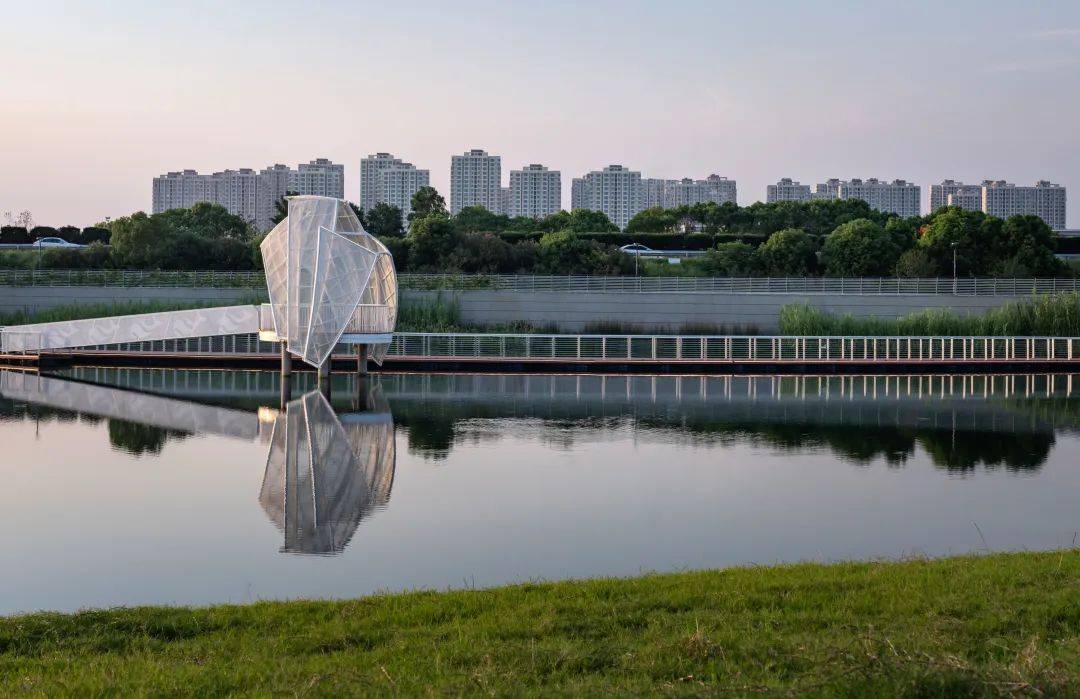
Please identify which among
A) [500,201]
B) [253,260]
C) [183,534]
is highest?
[500,201]

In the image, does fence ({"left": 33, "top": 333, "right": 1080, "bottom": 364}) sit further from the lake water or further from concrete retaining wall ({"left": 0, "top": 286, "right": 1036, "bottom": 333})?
A: concrete retaining wall ({"left": 0, "top": 286, "right": 1036, "bottom": 333})

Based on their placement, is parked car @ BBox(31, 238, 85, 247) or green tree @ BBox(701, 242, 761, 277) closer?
green tree @ BBox(701, 242, 761, 277)

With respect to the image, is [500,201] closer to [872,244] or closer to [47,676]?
[872,244]

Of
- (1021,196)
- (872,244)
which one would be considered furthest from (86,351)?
(1021,196)

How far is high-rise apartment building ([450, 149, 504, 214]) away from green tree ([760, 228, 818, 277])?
362 ft

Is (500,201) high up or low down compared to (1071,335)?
up

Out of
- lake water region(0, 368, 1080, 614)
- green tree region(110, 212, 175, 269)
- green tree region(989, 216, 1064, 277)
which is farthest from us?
green tree region(989, 216, 1064, 277)

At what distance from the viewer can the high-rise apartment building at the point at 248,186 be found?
17362cm

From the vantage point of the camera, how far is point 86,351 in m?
37.4

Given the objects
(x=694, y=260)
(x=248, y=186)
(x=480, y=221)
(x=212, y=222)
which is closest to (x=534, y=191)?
(x=248, y=186)

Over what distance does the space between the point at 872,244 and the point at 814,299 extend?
16551 mm

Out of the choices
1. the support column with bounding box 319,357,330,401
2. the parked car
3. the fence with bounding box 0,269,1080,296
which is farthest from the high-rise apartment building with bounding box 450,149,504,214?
the support column with bounding box 319,357,330,401

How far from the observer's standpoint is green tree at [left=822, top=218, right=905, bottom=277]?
2655 inches

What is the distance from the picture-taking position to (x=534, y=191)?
18475cm
